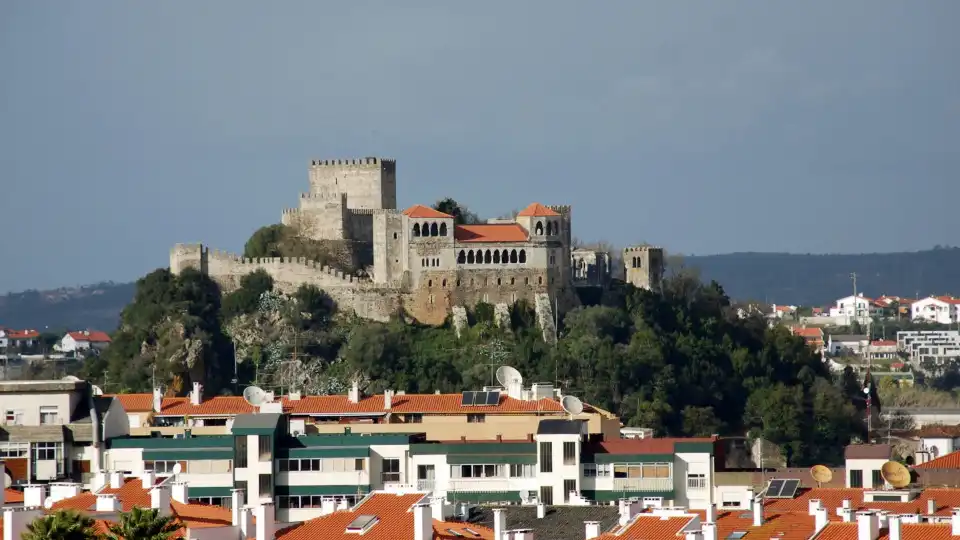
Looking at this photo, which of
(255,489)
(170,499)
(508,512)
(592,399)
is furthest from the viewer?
(592,399)

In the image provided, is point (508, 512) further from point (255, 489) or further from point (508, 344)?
point (508, 344)

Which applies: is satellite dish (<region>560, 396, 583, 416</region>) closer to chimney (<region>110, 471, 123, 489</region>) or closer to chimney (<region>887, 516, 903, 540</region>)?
chimney (<region>110, 471, 123, 489</region>)

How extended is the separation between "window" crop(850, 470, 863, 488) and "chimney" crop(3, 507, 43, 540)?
3388 centimetres

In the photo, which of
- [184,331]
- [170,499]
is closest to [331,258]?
[184,331]

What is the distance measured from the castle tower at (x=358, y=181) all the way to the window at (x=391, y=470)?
5659 centimetres

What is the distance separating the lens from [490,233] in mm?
123688

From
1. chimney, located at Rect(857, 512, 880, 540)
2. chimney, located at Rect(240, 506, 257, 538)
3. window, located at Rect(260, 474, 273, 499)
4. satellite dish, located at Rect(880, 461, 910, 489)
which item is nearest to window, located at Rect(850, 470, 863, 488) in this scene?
satellite dish, located at Rect(880, 461, 910, 489)

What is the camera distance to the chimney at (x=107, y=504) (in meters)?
51.7

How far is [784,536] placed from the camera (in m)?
51.8

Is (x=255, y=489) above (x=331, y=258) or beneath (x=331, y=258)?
beneath

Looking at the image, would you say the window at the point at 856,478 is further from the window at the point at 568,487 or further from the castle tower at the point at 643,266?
the castle tower at the point at 643,266

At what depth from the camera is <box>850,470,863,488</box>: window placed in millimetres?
77375

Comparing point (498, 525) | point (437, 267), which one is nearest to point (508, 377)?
point (437, 267)

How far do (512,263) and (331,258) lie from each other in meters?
9.09
